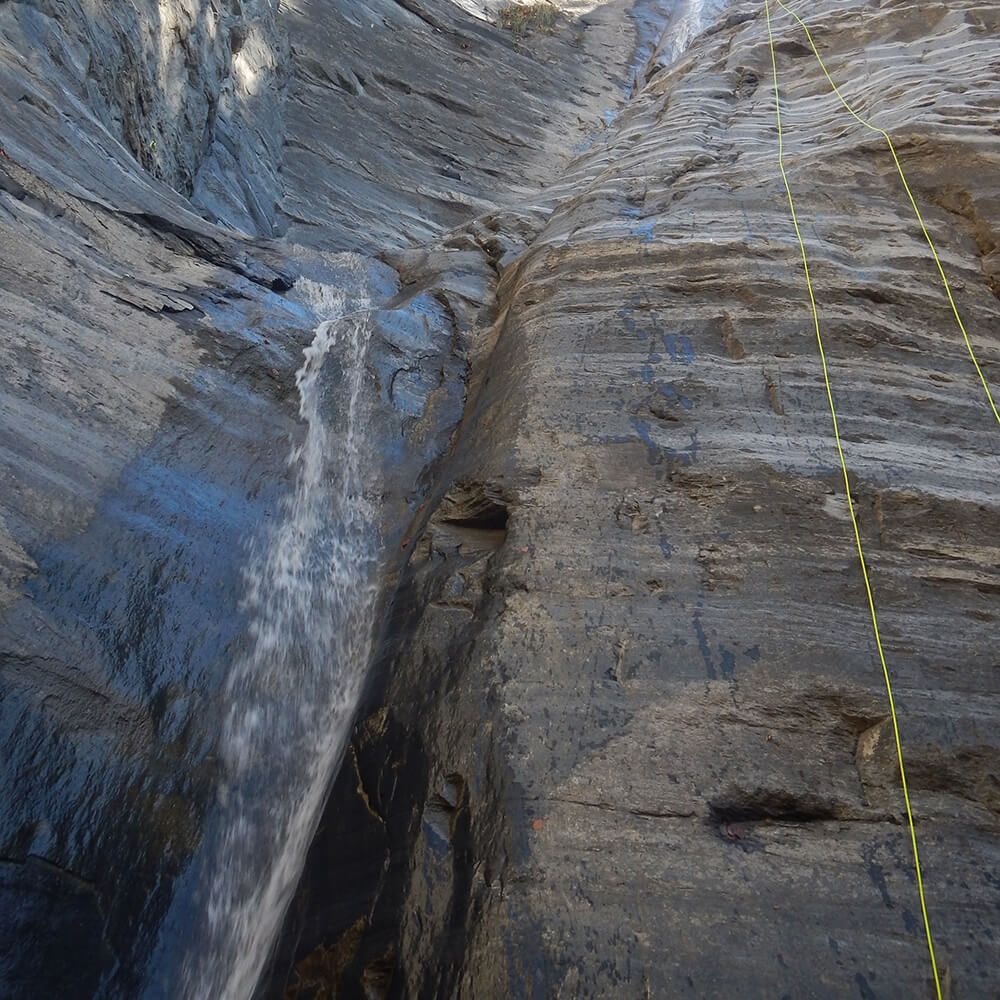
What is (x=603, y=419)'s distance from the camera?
5266 millimetres

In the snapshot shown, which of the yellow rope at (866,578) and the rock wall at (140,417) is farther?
the rock wall at (140,417)

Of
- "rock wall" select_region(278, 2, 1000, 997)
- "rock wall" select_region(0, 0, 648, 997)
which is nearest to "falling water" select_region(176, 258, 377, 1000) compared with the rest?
"rock wall" select_region(0, 0, 648, 997)

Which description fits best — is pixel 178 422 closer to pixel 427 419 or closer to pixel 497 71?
pixel 427 419

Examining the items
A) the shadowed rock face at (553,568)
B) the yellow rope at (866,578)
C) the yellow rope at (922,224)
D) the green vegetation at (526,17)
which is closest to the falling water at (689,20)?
the green vegetation at (526,17)

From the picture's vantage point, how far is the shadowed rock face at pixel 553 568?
3.29 meters

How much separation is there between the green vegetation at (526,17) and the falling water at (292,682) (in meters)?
16.5

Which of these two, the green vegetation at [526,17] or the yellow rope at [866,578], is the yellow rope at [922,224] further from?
the green vegetation at [526,17]

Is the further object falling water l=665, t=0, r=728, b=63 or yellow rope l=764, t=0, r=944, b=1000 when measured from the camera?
falling water l=665, t=0, r=728, b=63

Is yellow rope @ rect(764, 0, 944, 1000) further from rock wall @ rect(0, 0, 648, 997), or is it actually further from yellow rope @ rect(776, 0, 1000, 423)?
rock wall @ rect(0, 0, 648, 997)

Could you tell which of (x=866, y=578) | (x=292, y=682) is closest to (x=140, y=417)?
(x=292, y=682)

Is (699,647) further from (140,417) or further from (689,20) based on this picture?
(689,20)

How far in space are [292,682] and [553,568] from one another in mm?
1584

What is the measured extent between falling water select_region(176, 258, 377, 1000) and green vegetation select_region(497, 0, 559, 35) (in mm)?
16475

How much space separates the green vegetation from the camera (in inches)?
792
